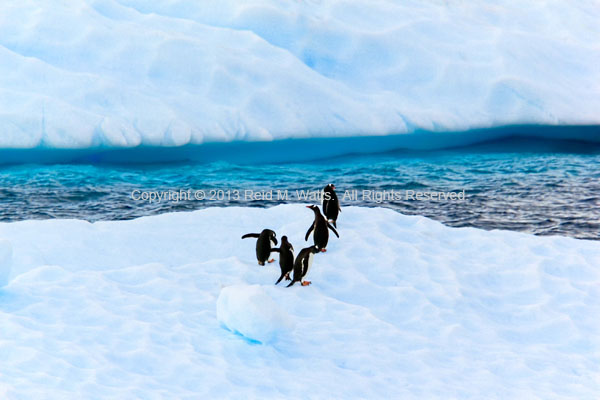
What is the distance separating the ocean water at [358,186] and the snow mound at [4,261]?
3.97m

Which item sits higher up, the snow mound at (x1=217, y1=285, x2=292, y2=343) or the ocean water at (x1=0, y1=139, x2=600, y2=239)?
the ocean water at (x1=0, y1=139, x2=600, y2=239)

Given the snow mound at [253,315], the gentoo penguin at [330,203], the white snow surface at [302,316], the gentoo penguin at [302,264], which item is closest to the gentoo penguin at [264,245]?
the white snow surface at [302,316]

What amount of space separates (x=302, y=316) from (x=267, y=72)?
23.8ft

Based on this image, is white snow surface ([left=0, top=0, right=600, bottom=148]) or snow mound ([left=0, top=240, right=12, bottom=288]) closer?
snow mound ([left=0, top=240, right=12, bottom=288])

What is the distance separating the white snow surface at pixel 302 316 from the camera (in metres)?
3.46

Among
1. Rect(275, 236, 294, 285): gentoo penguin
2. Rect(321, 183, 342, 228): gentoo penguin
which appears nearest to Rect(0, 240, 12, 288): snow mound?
Rect(275, 236, 294, 285): gentoo penguin

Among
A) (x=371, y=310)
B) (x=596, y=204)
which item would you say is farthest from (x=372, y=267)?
(x=596, y=204)

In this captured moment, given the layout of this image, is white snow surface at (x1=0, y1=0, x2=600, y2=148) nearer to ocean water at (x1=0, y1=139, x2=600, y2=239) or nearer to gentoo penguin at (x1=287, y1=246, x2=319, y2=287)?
ocean water at (x1=0, y1=139, x2=600, y2=239)

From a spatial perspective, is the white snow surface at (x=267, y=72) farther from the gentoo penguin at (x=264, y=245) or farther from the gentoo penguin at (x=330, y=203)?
the gentoo penguin at (x=264, y=245)

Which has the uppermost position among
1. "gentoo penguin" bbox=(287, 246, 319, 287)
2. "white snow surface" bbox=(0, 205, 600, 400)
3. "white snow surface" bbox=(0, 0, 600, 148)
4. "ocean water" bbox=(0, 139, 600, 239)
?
"white snow surface" bbox=(0, 0, 600, 148)

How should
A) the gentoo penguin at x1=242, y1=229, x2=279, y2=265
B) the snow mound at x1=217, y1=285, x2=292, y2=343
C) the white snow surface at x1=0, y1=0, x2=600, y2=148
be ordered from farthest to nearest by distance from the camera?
the white snow surface at x1=0, y1=0, x2=600, y2=148
the gentoo penguin at x1=242, y1=229, x2=279, y2=265
the snow mound at x1=217, y1=285, x2=292, y2=343

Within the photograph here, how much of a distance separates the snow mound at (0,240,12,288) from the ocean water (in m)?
3.97

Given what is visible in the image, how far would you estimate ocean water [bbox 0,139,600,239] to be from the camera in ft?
28.0

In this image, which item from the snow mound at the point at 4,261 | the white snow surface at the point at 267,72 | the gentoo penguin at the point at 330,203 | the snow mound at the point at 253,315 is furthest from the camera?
the white snow surface at the point at 267,72
